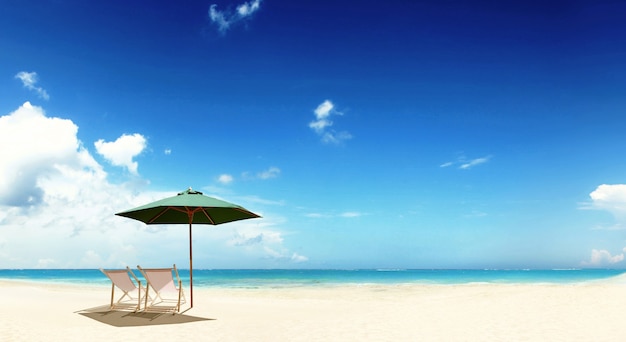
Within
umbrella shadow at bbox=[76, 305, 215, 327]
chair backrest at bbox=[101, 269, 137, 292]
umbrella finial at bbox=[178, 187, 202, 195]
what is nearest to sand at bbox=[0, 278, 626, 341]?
umbrella shadow at bbox=[76, 305, 215, 327]

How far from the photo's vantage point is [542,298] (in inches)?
476

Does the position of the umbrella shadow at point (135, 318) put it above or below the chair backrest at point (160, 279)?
below

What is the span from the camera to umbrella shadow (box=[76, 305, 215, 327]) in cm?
777

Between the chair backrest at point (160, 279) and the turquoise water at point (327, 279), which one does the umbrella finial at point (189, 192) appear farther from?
the turquoise water at point (327, 279)

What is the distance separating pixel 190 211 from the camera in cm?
1009

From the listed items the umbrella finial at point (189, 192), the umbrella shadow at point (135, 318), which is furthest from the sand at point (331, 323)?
the umbrella finial at point (189, 192)

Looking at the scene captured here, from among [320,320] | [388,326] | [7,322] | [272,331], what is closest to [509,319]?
[388,326]

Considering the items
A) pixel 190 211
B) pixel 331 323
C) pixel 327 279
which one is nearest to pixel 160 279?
pixel 190 211

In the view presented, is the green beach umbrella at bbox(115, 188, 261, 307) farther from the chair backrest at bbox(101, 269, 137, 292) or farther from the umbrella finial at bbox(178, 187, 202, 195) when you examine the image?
the chair backrest at bbox(101, 269, 137, 292)

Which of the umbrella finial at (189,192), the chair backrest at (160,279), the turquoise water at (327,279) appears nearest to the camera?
the chair backrest at (160,279)

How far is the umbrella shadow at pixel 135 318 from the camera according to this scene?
7.77 m

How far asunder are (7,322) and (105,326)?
1.92m

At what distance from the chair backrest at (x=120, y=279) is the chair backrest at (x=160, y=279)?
681 millimetres

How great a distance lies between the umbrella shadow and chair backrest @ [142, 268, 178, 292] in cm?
48
